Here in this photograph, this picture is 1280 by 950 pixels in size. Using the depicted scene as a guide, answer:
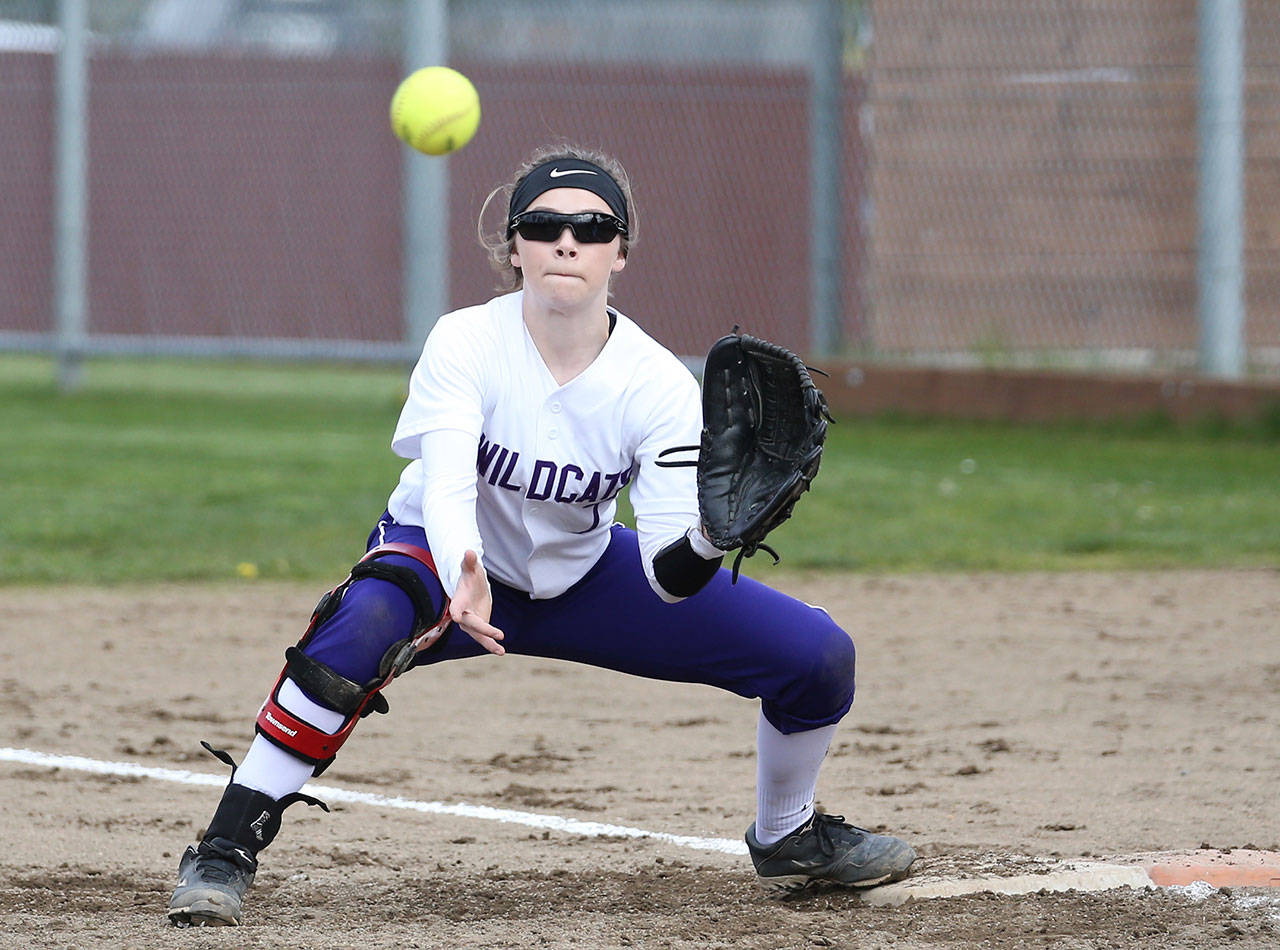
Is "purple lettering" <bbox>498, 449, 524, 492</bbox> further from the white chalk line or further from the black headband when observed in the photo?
the white chalk line

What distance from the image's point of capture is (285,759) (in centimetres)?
317

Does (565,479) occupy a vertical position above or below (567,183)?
below

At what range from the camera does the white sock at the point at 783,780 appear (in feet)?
11.3

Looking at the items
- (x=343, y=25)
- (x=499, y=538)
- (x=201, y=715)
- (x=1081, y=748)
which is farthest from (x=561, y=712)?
(x=343, y=25)

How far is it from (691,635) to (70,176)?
11.2 m

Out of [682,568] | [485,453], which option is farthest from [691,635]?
[485,453]

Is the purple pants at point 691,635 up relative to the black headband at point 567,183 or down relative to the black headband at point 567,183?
down

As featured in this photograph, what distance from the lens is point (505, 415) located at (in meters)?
3.30

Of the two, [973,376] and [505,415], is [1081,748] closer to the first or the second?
[505,415]

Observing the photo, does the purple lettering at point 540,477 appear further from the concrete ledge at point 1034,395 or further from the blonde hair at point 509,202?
the concrete ledge at point 1034,395

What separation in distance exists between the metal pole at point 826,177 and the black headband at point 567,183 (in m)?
9.06

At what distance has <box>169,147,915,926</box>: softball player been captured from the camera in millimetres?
3156

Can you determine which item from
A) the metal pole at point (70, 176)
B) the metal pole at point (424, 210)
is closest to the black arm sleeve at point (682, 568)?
the metal pole at point (424, 210)

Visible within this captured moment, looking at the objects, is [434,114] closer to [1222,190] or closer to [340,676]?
[1222,190]
